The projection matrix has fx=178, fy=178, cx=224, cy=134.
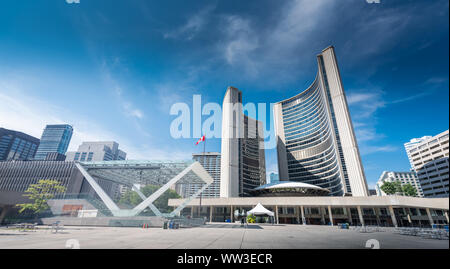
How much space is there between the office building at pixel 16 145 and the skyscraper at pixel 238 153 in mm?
122660

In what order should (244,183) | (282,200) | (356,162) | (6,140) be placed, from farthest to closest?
(6,140)
(244,183)
(356,162)
(282,200)

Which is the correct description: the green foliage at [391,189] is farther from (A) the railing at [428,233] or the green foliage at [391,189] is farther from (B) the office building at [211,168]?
(B) the office building at [211,168]

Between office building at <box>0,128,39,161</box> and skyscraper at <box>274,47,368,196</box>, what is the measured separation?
162968 millimetres

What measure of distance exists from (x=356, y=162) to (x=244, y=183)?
54.6 metres

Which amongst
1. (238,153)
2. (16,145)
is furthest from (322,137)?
(16,145)

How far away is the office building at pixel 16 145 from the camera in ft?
363

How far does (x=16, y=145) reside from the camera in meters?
122

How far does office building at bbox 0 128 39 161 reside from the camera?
363ft

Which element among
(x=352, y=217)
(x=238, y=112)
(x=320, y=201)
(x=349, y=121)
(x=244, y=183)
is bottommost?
(x=352, y=217)

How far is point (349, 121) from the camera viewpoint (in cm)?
6938

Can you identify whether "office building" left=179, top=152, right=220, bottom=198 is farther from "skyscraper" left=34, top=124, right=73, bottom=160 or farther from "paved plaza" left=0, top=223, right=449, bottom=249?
"paved plaza" left=0, top=223, right=449, bottom=249
